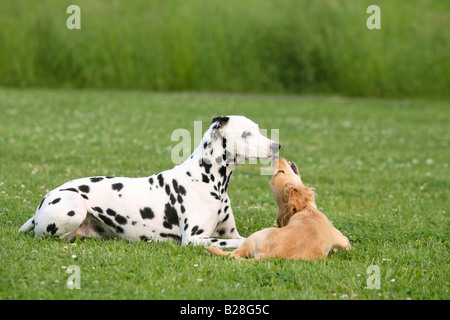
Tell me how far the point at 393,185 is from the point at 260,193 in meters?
2.62

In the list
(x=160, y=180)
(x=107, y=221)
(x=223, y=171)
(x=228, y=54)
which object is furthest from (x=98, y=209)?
(x=228, y=54)

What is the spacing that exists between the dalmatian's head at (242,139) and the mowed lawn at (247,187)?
1.10 metres

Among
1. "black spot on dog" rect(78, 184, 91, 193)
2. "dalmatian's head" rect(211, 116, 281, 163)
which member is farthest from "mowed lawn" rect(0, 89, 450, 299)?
"dalmatian's head" rect(211, 116, 281, 163)

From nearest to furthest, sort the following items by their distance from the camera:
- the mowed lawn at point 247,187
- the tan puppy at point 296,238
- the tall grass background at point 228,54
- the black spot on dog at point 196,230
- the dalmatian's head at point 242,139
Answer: the mowed lawn at point 247,187 → the tan puppy at point 296,238 → the dalmatian's head at point 242,139 → the black spot on dog at point 196,230 → the tall grass background at point 228,54

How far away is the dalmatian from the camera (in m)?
6.39

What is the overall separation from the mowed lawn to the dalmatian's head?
3.62 ft

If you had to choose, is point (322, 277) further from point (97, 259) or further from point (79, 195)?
point (79, 195)

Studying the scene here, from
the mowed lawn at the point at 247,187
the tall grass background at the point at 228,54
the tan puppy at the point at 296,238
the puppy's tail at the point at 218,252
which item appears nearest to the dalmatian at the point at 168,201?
the mowed lawn at the point at 247,187

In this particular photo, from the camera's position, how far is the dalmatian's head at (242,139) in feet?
20.9

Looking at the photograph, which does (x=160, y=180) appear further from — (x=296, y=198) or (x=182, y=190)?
(x=296, y=198)

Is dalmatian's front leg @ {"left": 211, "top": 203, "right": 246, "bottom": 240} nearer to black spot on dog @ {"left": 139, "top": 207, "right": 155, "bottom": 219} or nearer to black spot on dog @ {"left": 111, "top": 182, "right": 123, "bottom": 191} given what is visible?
black spot on dog @ {"left": 139, "top": 207, "right": 155, "bottom": 219}

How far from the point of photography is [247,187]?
1020cm

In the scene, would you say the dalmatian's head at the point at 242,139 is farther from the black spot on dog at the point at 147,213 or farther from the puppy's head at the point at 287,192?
the black spot on dog at the point at 147,213

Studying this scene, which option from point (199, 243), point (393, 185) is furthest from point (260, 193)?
point (199, 243)
